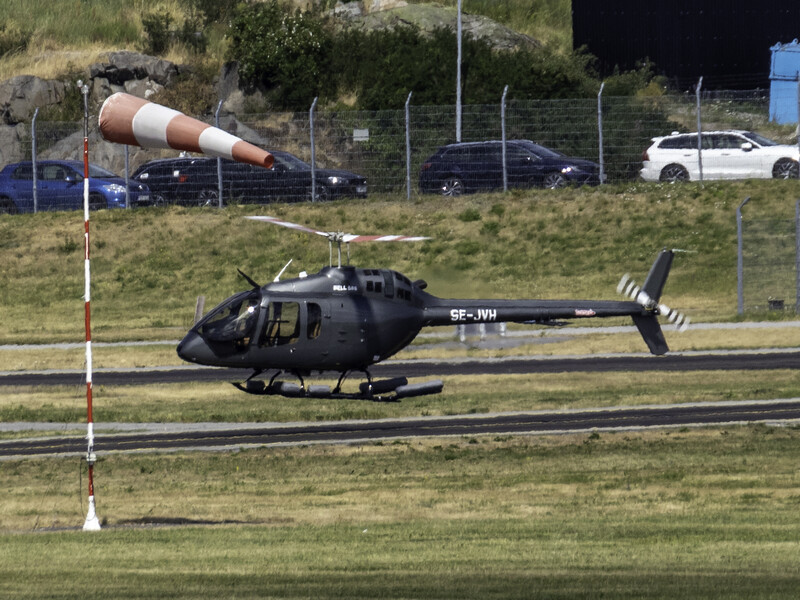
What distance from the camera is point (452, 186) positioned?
1871 inches

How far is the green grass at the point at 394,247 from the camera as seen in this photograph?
41906 mm

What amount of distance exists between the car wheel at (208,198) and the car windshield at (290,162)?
2833 millimetres

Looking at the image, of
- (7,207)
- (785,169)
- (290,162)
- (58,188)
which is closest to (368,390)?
(290,162)

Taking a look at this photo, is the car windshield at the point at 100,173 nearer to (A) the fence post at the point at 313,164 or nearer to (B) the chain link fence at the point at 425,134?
(B) the chain link fence at the point at 425,134

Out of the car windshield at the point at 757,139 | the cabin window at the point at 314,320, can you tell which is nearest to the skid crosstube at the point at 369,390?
the cabin window at the point at 314,320

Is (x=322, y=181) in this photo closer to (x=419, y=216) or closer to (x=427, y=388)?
(x=419, y=216)

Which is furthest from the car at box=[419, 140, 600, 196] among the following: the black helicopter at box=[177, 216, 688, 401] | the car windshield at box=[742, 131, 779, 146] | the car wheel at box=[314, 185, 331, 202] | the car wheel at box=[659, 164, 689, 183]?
the black helicopter at box=[177, 216, 688, 401]

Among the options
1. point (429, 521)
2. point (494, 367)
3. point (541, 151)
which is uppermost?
point (541, 151)

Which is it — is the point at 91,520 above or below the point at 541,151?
below

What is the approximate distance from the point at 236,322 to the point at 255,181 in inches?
1022

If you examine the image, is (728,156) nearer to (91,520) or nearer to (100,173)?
(100,173)

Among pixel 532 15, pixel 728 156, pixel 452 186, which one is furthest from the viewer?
pixel 532 15

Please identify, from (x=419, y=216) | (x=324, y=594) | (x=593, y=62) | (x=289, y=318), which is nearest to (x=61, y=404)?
(x=289, y=318)

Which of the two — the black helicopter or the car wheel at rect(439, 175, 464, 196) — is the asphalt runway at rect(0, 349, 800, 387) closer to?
the black helicopter
